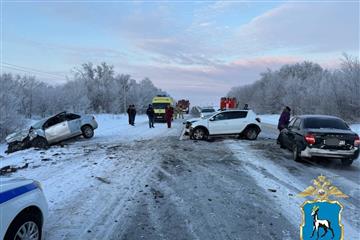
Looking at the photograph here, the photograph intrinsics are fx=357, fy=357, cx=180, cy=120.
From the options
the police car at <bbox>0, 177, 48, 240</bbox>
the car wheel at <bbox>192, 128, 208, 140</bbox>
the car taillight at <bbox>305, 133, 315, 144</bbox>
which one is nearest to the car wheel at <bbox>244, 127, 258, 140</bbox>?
the car wheel at <bbox>192, 128, 208, 140</bbox>

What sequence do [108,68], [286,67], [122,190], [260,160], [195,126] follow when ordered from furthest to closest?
1. [286,67]
2. [108,68]
3. [195,126]
4. [260,160]
5. [122,190]

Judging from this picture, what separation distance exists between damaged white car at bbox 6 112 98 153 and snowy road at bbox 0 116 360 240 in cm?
347

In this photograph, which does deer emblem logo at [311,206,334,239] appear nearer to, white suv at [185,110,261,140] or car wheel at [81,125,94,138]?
white suv at [185,110,261,140]

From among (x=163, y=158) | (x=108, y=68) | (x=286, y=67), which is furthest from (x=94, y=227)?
(x=286, y=67)

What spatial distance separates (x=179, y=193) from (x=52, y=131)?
1215 centimetres

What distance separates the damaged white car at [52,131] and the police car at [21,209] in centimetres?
1284

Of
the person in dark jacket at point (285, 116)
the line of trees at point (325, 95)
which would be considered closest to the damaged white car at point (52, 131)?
the person in dark jacket at point (285, 116)

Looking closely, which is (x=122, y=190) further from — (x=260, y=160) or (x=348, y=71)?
(x=348, y=71)

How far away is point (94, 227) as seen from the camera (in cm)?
552

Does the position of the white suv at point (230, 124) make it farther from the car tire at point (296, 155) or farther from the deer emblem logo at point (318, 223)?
the deer emblem logo at point (318, 223)

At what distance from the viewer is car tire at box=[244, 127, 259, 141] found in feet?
63.0

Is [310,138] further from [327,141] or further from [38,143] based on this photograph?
[38,143]

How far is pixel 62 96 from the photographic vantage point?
58781 mm

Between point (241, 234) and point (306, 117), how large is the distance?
8.24m
